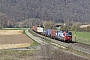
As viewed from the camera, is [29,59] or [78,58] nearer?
[78,58]

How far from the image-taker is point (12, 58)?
36.4 metres

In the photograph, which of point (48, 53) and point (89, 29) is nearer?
point (48, 53)

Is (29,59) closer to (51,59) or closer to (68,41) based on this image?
(51,59)

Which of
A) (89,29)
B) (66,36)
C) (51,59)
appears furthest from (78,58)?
(89,29)

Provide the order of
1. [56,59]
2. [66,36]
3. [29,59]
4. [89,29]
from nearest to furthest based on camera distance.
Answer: [56,59]
[29,59]
[66,36]
[89,29]

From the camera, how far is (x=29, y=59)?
35.7 metres

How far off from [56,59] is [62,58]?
4.37 ft

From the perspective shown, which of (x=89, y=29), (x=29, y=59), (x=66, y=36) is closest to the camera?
(x=29, y=59)

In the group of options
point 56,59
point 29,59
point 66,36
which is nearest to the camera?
point 56,59

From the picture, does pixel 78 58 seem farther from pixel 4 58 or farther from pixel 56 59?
pixel 4 58

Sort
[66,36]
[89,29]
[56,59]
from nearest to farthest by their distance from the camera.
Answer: [56,59] < [66,36] < [89,29]

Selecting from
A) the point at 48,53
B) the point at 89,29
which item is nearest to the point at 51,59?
the point at 48,53

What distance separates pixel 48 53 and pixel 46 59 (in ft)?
10.2

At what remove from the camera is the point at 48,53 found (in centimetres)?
3584
